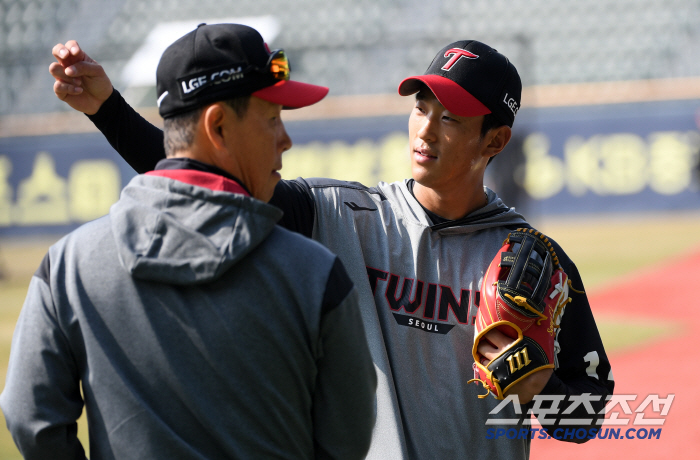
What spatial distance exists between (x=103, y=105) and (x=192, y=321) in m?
0.88

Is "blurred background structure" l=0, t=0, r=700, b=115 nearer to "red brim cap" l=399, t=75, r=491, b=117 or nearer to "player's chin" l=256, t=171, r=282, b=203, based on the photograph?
"red brim cap" l=399, t=75, r=491, b=117

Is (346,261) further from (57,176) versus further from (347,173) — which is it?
(57,176)

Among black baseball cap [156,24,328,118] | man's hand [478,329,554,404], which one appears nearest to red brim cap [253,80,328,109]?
black baseball cap [156,24,328,118]

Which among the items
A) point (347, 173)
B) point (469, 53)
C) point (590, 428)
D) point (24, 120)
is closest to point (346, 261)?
point (469, 53)

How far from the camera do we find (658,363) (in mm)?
5797

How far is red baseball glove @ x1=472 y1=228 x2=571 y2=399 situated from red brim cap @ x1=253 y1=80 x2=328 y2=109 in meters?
0.71

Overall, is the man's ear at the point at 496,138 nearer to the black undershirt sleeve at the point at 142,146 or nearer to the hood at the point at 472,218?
the hood at the point at 472,218

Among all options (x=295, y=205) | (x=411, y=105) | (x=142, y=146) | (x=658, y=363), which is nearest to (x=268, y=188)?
(x=295, y=205)

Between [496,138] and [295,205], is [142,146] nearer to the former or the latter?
[295,205]

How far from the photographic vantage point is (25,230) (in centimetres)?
1299

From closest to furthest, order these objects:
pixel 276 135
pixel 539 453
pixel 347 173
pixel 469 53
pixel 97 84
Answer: pixel 276 135
pixel 97 84
pixel 469 53
pixel 539 453
pixel 347 173

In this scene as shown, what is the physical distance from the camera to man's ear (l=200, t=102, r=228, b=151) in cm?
123

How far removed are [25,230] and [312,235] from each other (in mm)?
12685

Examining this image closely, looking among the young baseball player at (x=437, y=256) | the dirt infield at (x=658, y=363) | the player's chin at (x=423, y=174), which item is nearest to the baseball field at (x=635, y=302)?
the dirt infield at (x=658, y=363)
